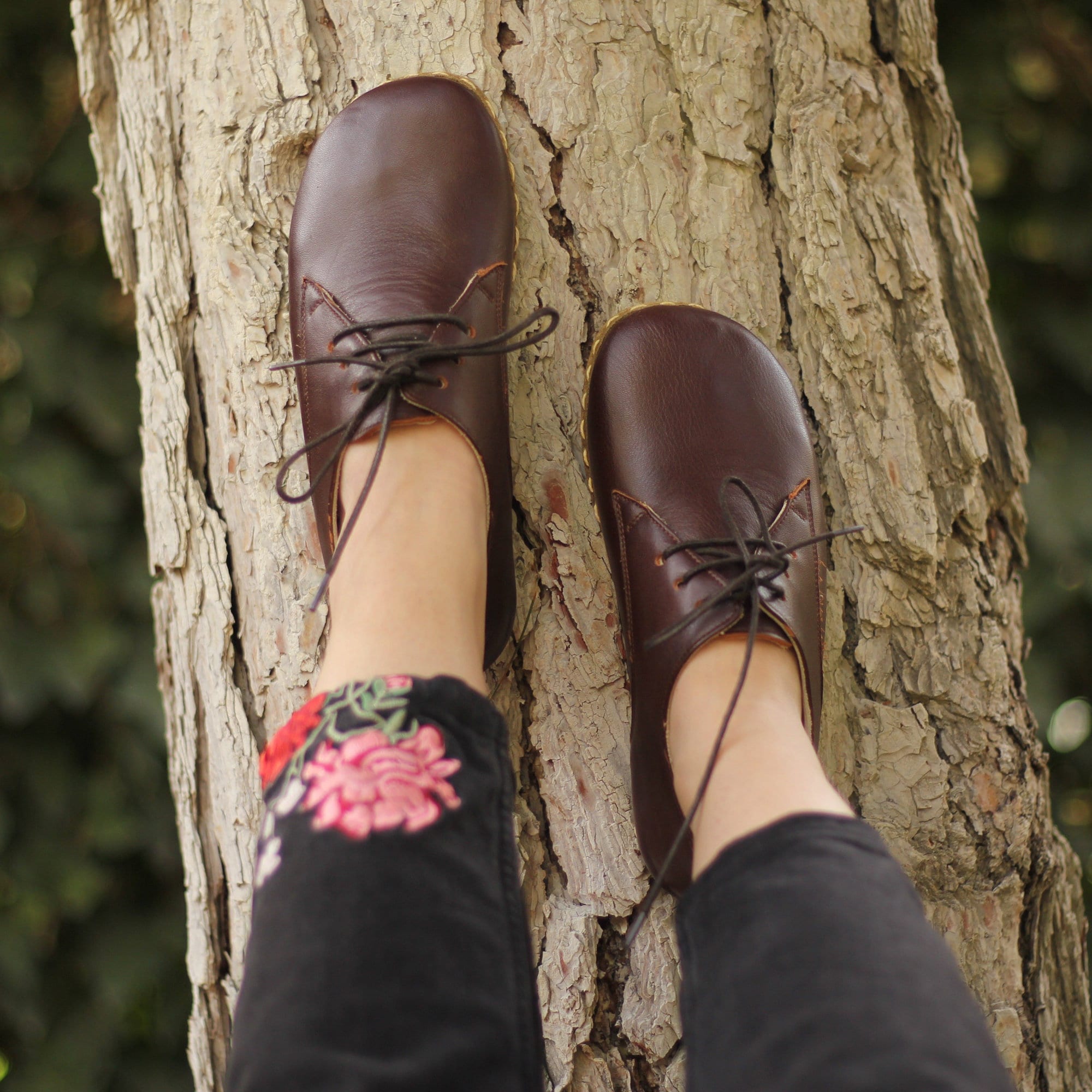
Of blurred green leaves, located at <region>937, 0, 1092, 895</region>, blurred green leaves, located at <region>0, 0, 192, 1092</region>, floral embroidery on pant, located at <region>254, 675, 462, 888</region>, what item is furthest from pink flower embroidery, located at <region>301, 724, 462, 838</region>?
blurred green leaves, located at <region>937, 0, 1092, 895</region>

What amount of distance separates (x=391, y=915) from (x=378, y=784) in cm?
10

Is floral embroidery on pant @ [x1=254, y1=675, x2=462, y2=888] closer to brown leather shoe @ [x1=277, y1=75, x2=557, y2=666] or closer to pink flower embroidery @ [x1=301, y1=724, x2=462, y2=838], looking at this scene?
pink flower embroidery @ [x1=301, y1=724, x2=462, y2=838]

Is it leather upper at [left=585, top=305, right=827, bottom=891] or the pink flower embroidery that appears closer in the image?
the pink flower embroidery

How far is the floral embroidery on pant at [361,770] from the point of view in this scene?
0.67 metres

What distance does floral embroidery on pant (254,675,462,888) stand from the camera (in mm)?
671

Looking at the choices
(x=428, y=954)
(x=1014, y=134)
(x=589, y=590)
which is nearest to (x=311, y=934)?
(x=428, y=954)

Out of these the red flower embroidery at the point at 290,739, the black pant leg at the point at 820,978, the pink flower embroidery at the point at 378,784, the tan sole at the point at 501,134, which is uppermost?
the tan sole at the point at 501,134

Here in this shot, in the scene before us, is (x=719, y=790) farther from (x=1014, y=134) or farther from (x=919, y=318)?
(x=1014, y=134)

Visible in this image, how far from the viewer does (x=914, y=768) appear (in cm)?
100

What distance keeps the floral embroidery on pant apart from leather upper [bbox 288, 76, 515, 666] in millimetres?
270

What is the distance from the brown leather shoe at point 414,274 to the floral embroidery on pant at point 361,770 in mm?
239

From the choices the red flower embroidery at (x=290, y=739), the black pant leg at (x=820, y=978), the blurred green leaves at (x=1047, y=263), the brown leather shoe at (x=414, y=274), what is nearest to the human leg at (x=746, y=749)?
the black pant leg at (x=820, y=978)

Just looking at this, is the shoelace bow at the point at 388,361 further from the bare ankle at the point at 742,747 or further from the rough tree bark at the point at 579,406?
the bare ankle at the point at 742,747

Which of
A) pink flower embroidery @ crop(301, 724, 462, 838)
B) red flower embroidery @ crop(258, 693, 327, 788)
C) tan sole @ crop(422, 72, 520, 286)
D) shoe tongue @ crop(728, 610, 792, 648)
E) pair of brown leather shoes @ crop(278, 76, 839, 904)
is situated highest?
tan sole @ crop(422, 72, 520, 286)
